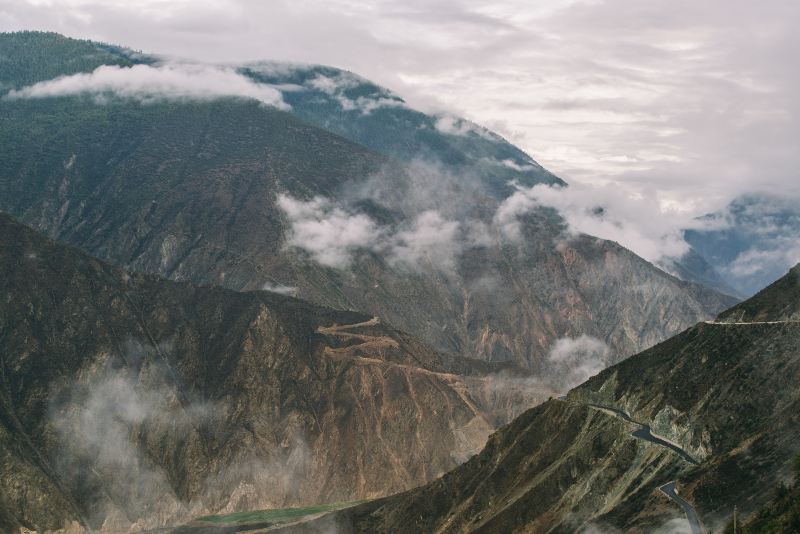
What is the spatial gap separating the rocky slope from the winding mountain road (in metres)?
0.67

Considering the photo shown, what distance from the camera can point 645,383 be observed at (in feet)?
588

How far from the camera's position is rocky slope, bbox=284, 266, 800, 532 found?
13750cm

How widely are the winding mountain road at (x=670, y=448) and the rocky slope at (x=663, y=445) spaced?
67 cm

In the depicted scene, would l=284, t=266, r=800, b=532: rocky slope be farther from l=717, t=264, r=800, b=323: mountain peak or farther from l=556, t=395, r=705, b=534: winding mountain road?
l=556, t=395, r=705, b=534: winding mountain road

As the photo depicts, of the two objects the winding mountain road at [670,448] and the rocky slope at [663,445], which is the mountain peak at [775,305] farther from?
the winding mountain road at [670,448]

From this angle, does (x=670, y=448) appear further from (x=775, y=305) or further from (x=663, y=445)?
(x=775, y=305)

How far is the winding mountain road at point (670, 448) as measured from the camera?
13225cm

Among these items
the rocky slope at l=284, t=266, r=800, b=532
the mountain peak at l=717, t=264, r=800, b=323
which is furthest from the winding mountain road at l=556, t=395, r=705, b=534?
the mountain peak at l=717, t=264, r=800, b=323

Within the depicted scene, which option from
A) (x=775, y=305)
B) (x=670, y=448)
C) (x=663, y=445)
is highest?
(x=775, y=305)

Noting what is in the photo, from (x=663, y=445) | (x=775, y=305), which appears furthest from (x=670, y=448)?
(x=775, y=305)

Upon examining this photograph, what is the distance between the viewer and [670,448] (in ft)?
519

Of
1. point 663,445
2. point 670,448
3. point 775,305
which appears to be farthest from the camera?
point 775,305

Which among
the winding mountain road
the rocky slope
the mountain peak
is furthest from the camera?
the mountain peak

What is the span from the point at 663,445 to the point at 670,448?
1.96 meters
